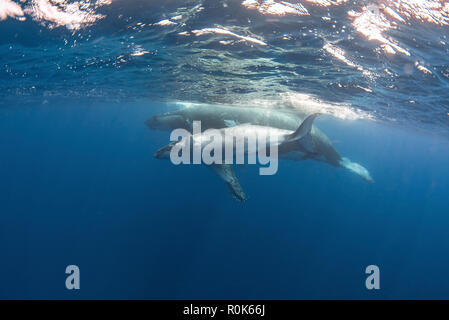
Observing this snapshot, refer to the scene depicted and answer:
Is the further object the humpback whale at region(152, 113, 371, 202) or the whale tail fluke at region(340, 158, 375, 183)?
the whale tail fluke at region(340, 158, 375, 183)

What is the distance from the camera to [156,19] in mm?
9141

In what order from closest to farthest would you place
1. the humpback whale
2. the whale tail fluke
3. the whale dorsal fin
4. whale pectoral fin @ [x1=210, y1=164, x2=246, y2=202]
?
the whale dorsal fin
the humpback whale
whale pectoral fin @ [x1=210, y1=164, x2=246, y2=202]
the whale tail fluke

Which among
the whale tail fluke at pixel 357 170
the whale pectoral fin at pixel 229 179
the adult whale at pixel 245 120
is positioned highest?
the adult whale at pixel 245 120

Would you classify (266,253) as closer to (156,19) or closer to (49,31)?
(156,19)

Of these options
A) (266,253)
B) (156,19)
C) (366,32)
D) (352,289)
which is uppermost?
(156,19)

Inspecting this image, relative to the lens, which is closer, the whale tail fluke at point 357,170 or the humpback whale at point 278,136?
the humpback whale at point 278,136

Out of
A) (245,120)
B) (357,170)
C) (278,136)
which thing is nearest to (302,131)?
(278,136)

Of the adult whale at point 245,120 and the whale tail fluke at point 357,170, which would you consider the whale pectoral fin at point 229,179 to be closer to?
the adult whale at point 245,120

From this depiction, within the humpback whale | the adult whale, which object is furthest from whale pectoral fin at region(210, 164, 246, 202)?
the adult whale

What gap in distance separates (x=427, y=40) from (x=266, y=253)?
16.5 meters

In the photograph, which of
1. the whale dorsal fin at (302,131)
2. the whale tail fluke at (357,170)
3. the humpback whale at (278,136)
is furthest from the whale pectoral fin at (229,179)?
the whale tail fluke at (357,170)

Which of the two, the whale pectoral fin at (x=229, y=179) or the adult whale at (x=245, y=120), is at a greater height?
the adult whale at (x=245, y=120)

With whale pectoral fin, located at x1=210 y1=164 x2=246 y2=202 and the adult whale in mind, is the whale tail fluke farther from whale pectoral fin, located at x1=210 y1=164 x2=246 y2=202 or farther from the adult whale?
whale pectoral fin, located at x1=210 y1=164 x2=246 y2=202
